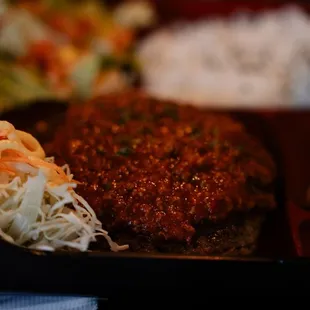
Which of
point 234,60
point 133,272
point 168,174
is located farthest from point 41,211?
point 234,60

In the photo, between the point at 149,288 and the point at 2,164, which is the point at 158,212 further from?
the point at 2,164

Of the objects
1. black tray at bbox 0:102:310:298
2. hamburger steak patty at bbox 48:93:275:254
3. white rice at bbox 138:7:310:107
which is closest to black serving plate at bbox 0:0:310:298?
black tray at bbox 0:102:310:298

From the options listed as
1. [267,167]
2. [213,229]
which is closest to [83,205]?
[213,229]

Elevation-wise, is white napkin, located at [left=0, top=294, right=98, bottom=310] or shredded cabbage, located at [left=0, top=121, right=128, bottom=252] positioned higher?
shredded cabbage, located at [left=0, top=121, right=128, bottom=252]

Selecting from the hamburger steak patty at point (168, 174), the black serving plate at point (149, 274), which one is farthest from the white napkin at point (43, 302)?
the hamburger steak patty at point (168, 174)

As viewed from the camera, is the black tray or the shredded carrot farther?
the shredded carrot

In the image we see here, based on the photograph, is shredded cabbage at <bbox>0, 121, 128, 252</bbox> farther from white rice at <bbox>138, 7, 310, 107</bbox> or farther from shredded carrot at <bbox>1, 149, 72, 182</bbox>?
white rice at <bbox>138, 7, 310, 107</bbox>

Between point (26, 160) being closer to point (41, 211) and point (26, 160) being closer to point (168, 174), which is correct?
point (41, 211)
